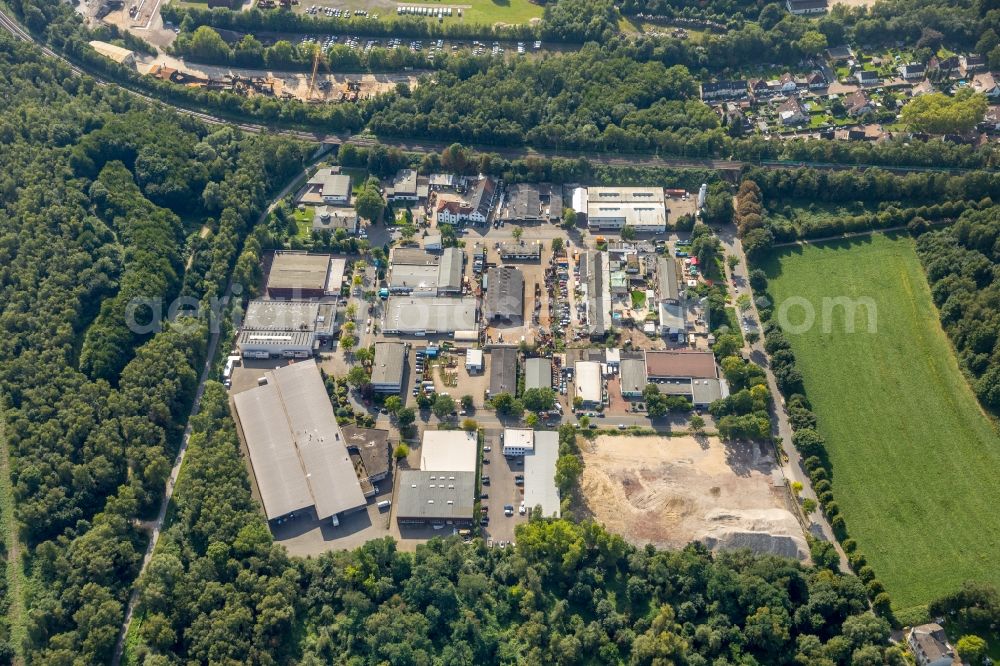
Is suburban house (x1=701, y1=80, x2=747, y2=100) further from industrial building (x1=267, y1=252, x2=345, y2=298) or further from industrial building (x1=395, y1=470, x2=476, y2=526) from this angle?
industrial building (x1=395, y1=470, x2=476, y2=526)

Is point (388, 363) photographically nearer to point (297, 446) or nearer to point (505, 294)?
A: point (297, 446)

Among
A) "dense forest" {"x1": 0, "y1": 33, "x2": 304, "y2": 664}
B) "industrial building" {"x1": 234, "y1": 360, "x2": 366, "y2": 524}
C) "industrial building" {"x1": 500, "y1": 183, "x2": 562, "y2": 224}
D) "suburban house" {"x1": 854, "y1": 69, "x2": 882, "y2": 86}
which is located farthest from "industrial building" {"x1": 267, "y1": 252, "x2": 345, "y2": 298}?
"suburban house" {"x1": 854, "y1": 69, "x2": 882, "y2": 86}

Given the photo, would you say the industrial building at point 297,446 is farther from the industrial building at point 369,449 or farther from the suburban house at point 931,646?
the suburban house at point 931,646

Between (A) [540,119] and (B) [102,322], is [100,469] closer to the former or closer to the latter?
(B) [102,322]

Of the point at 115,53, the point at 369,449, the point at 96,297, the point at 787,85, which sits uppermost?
the point at 115,53

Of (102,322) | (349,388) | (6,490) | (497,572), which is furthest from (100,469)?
(497,572)

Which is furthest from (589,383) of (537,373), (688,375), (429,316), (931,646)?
(931,646)
